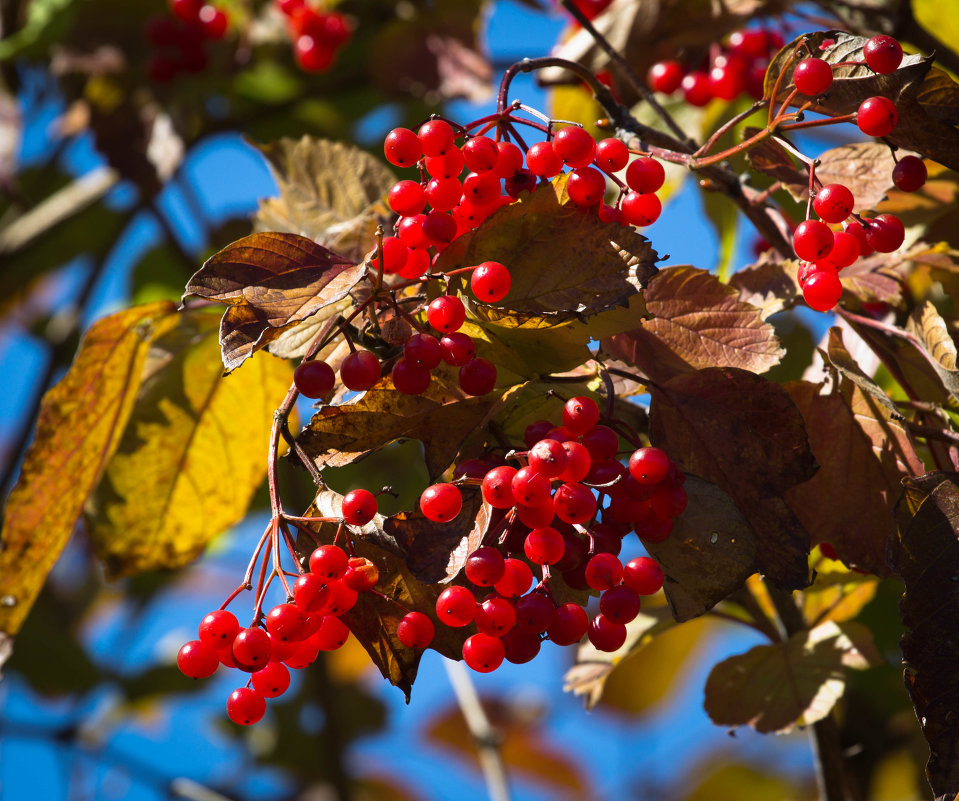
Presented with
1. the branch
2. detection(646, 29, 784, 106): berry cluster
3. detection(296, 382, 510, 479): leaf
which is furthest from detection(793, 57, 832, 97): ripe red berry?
the branch

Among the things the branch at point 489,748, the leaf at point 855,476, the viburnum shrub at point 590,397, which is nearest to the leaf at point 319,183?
the viburnum shrub at point 590,397

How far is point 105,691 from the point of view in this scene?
2215 millimetres

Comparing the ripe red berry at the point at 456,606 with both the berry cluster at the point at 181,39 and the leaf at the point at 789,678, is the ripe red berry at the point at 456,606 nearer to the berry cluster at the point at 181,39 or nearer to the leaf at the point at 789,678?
A: the leaf at the point at 789,678

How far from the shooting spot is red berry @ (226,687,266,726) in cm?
68

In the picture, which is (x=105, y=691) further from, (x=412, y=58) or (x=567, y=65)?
(x=567, y=65)

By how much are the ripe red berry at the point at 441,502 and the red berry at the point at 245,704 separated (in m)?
0.20

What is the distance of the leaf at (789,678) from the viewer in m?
0.88

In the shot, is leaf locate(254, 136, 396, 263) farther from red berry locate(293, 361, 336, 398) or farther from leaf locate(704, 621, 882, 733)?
leaf locate(704, 621, 882, 733)

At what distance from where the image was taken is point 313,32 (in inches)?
74.2

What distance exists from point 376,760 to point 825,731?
6.68 ft

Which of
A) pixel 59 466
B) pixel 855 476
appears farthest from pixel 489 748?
pixel 855 476

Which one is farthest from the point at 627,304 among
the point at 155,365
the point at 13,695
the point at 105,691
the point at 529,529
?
the point at 13,695

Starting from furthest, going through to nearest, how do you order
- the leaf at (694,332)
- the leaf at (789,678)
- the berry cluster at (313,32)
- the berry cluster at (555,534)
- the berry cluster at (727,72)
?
1. the berry cluster at (313,32)
2. the berry cluster at (727,72)
3. the leaf at (789,678)
4. the leaf at (694,332)
5. the berry cluster at (555,534)

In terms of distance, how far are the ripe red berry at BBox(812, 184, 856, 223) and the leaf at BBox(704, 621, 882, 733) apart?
1.41 ft
